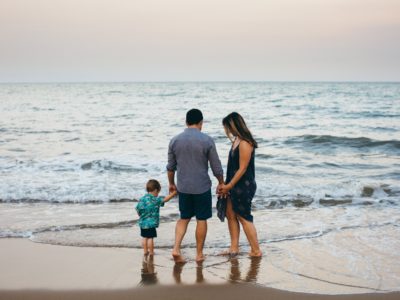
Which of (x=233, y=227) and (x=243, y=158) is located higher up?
(x=243, y=158)

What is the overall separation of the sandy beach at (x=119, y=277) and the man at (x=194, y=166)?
558mm

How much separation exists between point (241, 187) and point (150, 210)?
1.10m

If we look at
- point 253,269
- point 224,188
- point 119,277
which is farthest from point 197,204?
point 119,277

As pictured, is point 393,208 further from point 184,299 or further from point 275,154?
point 275,154

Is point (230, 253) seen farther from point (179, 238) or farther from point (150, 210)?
point (150, 210)

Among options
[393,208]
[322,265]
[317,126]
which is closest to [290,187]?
[393,208]

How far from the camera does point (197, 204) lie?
592cm

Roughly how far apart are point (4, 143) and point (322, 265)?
1650 cm

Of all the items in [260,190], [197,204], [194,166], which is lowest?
[260,190]

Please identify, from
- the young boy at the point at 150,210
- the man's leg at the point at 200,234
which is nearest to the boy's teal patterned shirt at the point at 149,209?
the young boy at the point at 150,210

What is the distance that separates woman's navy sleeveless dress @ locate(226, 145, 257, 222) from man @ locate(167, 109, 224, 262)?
0.81 ft

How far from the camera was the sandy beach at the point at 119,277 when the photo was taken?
16.0 feet

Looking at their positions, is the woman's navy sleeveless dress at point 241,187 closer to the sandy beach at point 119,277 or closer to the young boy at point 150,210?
the sandy beach at point 119,277

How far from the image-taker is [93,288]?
197 inches
